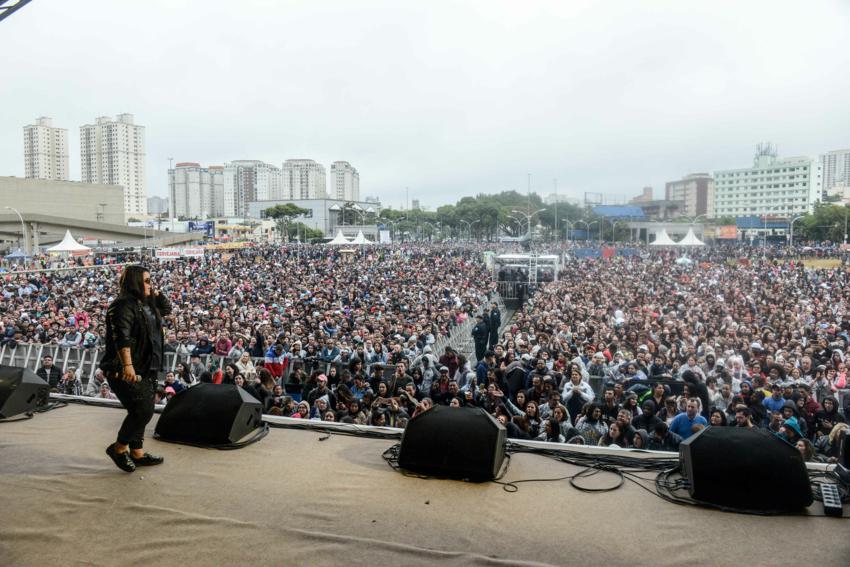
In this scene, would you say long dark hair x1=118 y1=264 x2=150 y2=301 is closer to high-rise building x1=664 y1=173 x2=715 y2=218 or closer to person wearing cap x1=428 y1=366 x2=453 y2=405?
person wearing cap x1=428 y1=366 x2=453 y2=405

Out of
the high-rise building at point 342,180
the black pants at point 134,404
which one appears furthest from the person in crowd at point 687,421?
the high-rise building at point 342,180

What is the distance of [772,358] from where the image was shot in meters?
8.49

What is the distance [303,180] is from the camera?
5546 inches

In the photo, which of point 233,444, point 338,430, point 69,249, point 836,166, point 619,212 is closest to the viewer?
point 233,444

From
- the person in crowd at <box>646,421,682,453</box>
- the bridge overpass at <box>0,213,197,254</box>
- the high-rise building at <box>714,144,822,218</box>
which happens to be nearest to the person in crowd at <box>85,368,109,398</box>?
the person in crowd at <box>646,421,682,453</box>

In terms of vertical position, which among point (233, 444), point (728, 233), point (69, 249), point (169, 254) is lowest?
point (233, 444)

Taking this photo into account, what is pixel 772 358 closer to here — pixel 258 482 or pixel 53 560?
pixel 258 482

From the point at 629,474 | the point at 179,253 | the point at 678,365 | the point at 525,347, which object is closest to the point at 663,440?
the point at 629,474

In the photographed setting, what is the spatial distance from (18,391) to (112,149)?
11684 centimetres

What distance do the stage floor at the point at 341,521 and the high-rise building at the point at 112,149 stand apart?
373 ft

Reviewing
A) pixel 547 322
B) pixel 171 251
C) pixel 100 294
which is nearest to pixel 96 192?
pixel 171 251

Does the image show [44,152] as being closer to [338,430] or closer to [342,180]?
[342,180]

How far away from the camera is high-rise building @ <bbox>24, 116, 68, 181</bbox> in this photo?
301 feet

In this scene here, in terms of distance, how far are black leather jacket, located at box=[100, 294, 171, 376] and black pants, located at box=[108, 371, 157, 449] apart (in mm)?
73
